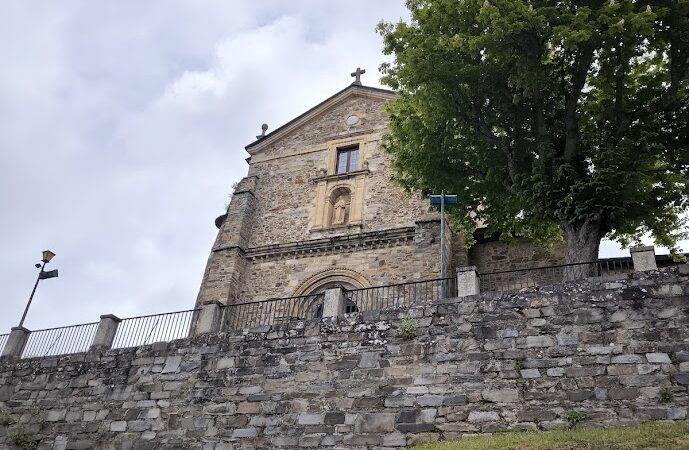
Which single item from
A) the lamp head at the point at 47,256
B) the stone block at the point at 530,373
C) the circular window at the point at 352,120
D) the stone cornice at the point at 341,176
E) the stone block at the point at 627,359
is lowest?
the stone block at the point at 530,373

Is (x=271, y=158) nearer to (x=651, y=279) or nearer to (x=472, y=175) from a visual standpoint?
(x=472, y=175)

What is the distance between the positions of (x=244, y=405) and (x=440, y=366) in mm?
4069

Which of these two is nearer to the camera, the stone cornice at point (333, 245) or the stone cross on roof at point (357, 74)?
the stone cornice at point (333, 245)

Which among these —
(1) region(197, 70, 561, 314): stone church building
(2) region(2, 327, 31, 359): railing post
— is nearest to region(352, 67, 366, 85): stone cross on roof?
(1) region(197, 70, 561, 314): stone church building

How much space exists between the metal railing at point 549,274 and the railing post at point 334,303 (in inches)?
132

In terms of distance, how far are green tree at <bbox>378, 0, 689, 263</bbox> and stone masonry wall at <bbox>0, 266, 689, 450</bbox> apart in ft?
8.44

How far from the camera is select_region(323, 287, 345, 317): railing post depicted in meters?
13.2

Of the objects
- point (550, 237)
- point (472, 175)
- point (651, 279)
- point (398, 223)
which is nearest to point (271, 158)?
point (398, 223)

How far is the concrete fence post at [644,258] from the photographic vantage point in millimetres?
11203

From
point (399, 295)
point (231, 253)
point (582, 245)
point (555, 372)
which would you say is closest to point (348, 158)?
point (231, 253)

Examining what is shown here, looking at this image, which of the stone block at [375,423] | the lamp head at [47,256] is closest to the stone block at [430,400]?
the stone block at [375,423]

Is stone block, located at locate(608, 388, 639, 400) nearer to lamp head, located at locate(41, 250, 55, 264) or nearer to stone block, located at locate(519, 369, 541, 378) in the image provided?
stone block, located at locate(519, 369, 541, 378)

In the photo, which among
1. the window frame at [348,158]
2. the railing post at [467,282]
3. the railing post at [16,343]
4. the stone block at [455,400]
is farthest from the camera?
the window frame at [348,158]

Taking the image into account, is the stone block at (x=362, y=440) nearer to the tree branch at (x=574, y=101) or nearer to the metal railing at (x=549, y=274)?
the metal railing at (x=549, y=274)
